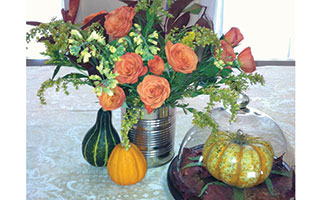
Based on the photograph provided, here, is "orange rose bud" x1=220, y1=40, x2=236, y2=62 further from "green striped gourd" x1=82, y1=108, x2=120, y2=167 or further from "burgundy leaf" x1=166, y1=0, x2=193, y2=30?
"green striped gourd" x1=82, y1=108, x2=120, y2=167

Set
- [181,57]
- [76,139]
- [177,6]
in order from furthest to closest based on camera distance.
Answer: [76,139] → [177,6] → [181,57]

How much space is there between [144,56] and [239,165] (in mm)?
286

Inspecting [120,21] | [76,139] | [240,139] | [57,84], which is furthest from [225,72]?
[76,139]

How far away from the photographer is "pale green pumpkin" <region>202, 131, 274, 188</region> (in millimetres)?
633

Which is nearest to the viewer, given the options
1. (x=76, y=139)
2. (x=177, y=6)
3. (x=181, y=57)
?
(x=181, y=57)

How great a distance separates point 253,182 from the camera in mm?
642

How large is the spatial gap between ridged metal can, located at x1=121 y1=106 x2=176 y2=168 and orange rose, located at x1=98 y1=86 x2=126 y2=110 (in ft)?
0.41

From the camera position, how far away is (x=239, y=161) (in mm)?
634

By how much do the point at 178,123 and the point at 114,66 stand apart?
520 mm

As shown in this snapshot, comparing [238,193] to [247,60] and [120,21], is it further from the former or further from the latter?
[120,21]

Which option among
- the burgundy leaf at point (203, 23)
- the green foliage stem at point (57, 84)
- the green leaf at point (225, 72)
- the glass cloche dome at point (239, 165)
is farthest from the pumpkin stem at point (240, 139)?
the green foliage stem at point (57, 84)

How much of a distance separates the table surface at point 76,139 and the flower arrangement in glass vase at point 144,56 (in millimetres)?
130

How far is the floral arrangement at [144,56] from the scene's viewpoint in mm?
588
